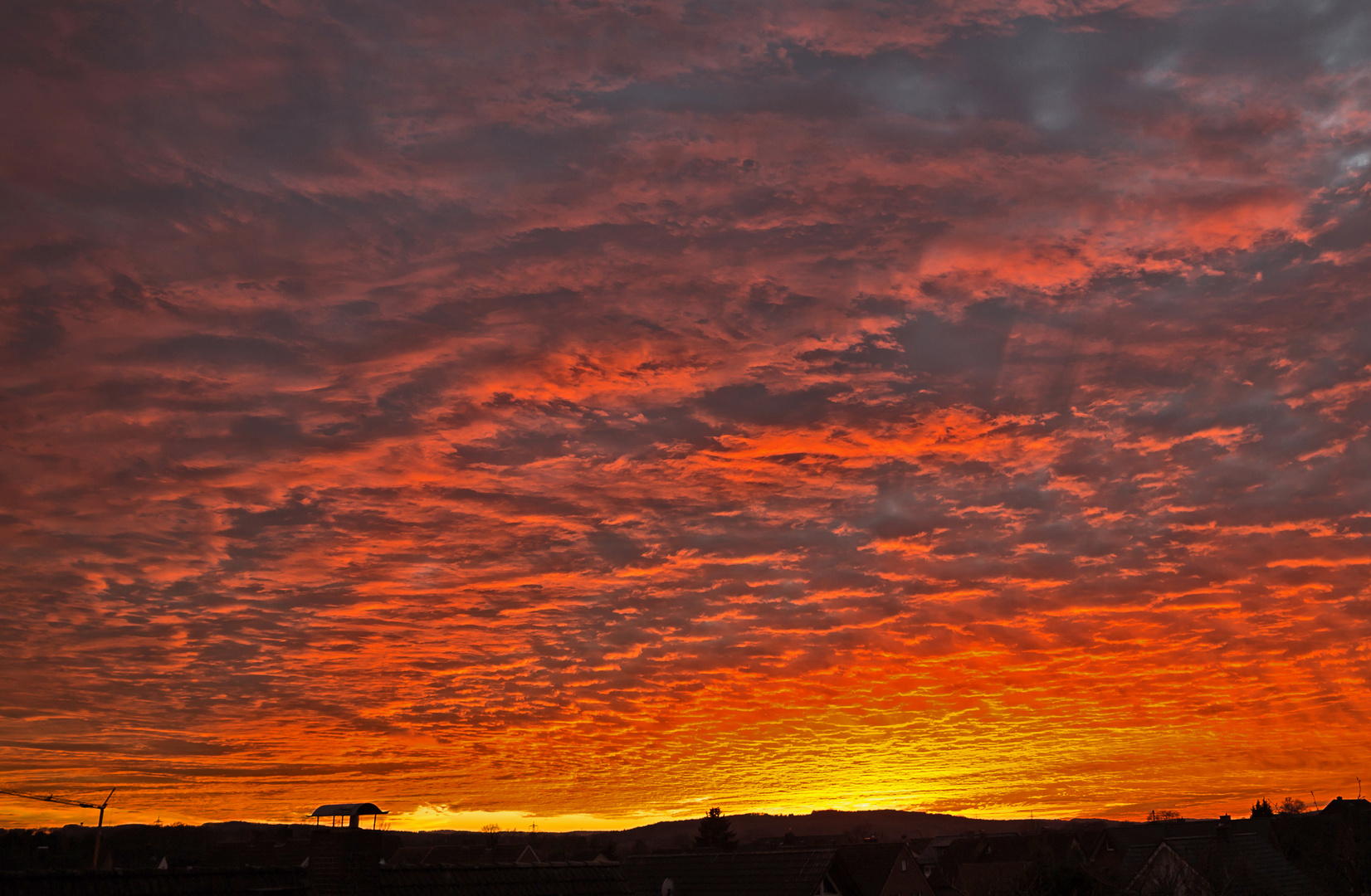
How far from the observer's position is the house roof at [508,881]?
1212 inches

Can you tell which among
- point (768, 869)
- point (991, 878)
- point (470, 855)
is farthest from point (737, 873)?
point (470, 855)

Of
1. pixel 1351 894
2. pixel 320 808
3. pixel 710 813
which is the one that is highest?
pixel 710 813

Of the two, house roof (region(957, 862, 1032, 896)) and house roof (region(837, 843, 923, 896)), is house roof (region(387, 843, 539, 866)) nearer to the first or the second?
house roof (region(837, 843, 923, 896))

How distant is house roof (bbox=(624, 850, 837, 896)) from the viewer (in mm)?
46094

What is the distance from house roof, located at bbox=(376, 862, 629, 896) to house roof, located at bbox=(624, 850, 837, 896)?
10.4 m

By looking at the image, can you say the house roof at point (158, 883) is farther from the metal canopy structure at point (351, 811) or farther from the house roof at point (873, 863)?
the house roof at point (873, 863)

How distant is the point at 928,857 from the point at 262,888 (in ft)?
351

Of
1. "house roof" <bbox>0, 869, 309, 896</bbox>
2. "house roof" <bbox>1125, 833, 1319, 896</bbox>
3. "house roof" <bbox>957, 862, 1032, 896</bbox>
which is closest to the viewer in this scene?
"house roof" <bbox>0, 869, 309, 896</bbox>

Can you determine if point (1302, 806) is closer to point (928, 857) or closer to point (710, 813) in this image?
point (928, 857)

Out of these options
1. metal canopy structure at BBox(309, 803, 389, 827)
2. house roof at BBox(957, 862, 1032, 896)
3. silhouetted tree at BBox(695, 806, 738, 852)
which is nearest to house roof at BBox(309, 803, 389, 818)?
metal canopy structure at BBox(309, 803, 389, 827)

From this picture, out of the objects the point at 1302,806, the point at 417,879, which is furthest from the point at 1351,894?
the point at 1302,806

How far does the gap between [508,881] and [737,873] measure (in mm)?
17469

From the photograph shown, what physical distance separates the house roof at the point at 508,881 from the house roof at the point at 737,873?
34.2 feet

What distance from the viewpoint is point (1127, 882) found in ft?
168
